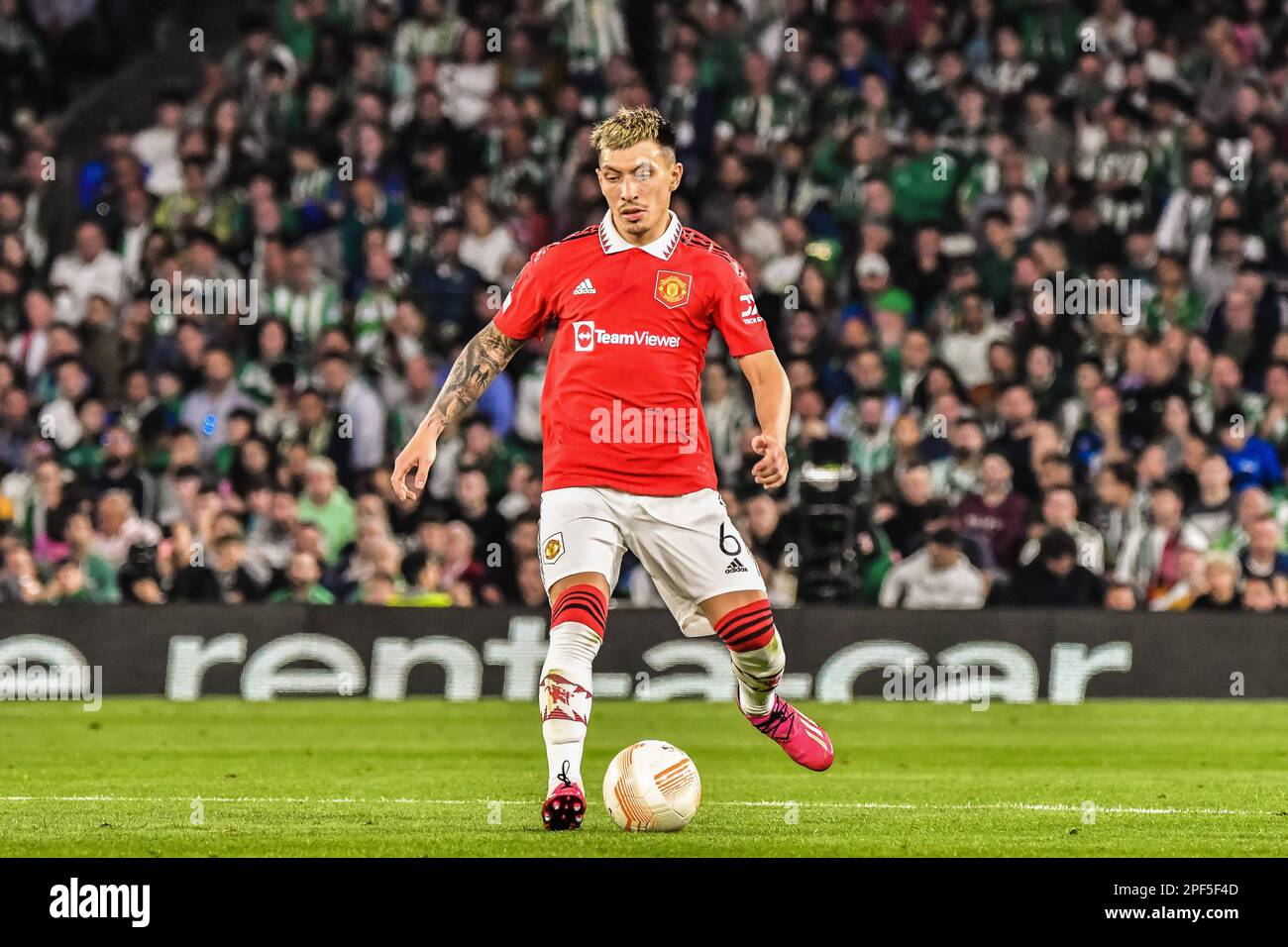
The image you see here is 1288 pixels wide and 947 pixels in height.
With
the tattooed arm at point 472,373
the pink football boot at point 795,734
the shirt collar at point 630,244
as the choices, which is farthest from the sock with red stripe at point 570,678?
the shirt collar at point 630,244

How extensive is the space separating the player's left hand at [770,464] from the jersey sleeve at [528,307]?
1100 millimetres

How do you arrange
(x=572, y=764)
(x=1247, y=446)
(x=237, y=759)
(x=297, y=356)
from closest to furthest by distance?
1. (x=572, y=764)
2. (x=237, y=759)
3. (x=1247, y=446)
4. (x=297, y=356)

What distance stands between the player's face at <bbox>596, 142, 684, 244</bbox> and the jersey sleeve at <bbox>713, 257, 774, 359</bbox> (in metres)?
0.36

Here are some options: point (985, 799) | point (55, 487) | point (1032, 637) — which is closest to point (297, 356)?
point (55, 487)

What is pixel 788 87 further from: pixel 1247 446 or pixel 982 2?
pixel 1247 446

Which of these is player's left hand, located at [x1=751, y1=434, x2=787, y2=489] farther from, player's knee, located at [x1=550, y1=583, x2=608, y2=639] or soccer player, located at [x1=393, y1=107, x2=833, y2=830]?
player's knee, located at [x1=550, y1=583, x2=608, y2=639]

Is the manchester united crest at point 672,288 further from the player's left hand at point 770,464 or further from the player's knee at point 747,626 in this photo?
the player's knee at point 747,626

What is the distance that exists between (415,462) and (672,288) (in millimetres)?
1208

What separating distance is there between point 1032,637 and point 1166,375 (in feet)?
10.2

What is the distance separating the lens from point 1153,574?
1719 cm

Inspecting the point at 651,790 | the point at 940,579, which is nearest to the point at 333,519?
the point at 940,579

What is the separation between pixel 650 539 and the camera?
900cm

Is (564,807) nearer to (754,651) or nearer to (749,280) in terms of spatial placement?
(754,651)

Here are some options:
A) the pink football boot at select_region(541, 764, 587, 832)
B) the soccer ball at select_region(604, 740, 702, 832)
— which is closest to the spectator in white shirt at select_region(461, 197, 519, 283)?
the soccer ball at select_region(604, 740, 702, 832)
